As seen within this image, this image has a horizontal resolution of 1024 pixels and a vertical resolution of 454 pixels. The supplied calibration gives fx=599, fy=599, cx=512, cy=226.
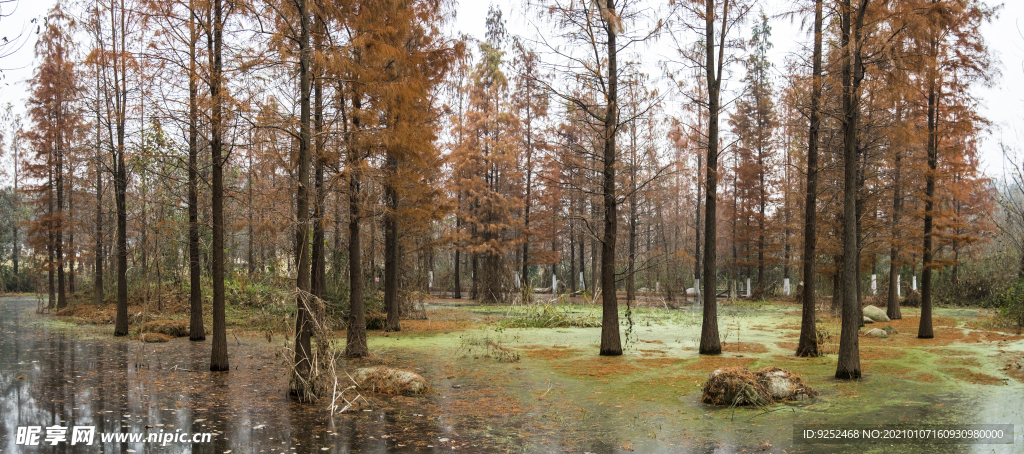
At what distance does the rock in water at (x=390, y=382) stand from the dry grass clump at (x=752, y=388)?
4154 millimetres

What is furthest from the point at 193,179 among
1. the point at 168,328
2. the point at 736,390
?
the point at 736,390

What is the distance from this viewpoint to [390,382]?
9.02 metres

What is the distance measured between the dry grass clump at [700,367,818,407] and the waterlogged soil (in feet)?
0.70

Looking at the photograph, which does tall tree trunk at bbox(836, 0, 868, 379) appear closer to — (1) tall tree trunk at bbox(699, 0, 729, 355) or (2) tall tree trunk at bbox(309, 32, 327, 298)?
(1) tall tree trunk at bbox(699, 0, 729, 355)

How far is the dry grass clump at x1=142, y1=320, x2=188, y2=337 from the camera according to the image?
50.5 ft

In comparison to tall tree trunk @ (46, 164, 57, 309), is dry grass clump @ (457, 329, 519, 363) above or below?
below

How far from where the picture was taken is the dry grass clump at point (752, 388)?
25.9 ft

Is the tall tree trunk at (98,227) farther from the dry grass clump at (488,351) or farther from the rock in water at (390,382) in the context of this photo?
the rock in water at (390,382)

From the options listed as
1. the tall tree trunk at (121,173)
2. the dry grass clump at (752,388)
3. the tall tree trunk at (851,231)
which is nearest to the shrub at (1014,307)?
the tall tree trunk at (851,231)

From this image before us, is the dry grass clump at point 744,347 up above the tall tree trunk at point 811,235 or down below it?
below

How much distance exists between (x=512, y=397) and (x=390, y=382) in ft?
6.09

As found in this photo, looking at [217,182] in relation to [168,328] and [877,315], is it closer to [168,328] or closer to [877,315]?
[168,328]

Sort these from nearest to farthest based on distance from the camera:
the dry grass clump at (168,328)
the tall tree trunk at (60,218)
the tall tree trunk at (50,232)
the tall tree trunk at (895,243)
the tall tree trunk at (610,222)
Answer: the tall tree trunk at (610,222), the dry grass clump at (168,328), the tall tree trunk at (895,243), the tall tree trunk at (60,218), the tall tree trunk at (50,232)

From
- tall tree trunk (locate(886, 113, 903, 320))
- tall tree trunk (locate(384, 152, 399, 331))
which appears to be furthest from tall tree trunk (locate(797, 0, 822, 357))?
tall tree trunk (locate(384, 152, 399, 331))
